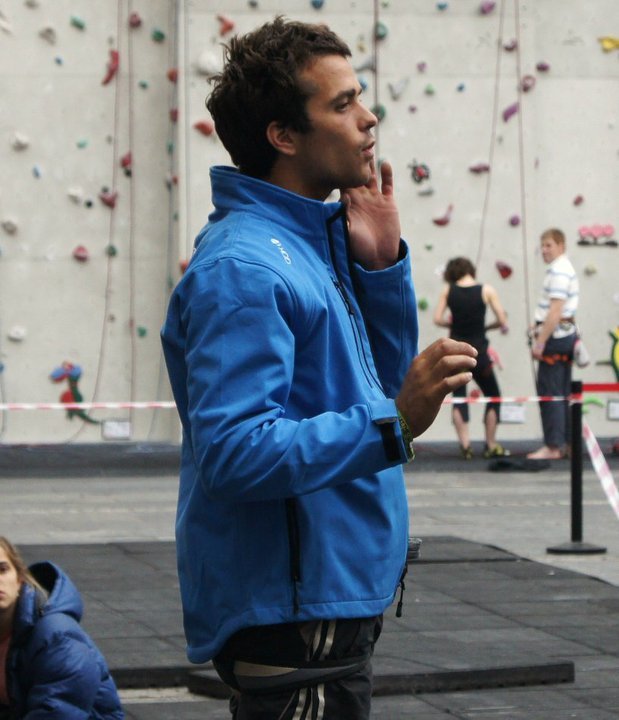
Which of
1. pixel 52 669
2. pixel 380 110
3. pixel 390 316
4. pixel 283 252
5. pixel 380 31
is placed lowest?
pixel 52 669

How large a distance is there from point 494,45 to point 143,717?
1152 cm

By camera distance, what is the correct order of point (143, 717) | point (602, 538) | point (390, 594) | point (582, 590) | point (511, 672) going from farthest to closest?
point (602, 538), point (582, 590), point (511, 672), point (143, 717), point (390, 594)

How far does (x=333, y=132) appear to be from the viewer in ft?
9.14

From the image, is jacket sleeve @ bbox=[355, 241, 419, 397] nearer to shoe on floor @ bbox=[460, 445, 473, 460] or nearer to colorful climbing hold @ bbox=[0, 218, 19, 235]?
shoe on floor @ bbox=[460, 445, 473, 460]

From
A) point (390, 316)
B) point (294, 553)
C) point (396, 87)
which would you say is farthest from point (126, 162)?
point (294, 553)

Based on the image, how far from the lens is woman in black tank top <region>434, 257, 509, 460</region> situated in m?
13.9

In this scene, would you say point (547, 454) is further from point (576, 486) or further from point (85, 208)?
point (576, 486)

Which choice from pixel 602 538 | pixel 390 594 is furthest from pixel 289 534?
pixel 602 538

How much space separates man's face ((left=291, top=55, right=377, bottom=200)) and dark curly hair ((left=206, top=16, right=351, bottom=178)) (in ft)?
0.06

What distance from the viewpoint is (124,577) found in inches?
322

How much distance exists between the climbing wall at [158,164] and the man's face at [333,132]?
1244 centimetres

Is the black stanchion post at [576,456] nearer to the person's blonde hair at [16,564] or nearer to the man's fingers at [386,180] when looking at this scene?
the person's blonde hair at [16,564]

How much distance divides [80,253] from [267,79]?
13.0m

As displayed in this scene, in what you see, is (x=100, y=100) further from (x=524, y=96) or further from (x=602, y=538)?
(x=602, y=538)
